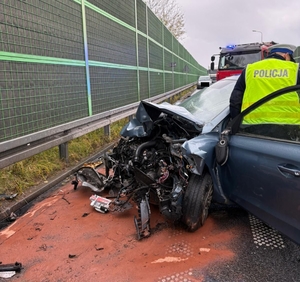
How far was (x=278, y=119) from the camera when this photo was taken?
102 inches

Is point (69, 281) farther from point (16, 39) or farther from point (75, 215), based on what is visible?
point (16, 39)

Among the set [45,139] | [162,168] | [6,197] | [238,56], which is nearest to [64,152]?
[45,139]

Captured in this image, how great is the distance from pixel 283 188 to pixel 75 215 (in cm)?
231

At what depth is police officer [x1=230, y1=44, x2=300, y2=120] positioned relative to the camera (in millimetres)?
2818

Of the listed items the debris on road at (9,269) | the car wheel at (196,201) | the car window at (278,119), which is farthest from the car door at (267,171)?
the debris on road at (9,269)

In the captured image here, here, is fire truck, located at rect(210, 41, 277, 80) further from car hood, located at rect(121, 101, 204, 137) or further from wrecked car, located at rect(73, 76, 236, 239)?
car hood, located at rect(121, 101, 204, 137)

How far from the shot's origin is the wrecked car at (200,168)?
2373 millimetres

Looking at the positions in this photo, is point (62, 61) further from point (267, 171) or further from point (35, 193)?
point (267, 171)

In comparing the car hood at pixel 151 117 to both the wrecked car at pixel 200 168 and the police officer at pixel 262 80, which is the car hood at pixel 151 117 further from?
the police officer at pixel 262 80

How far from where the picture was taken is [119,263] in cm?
254

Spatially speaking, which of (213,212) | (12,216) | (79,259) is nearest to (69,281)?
(79,259)

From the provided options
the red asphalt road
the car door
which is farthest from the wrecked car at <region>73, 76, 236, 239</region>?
the car door

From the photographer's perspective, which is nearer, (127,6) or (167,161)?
(167,161)

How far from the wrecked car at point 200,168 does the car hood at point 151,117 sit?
0.5 inches
